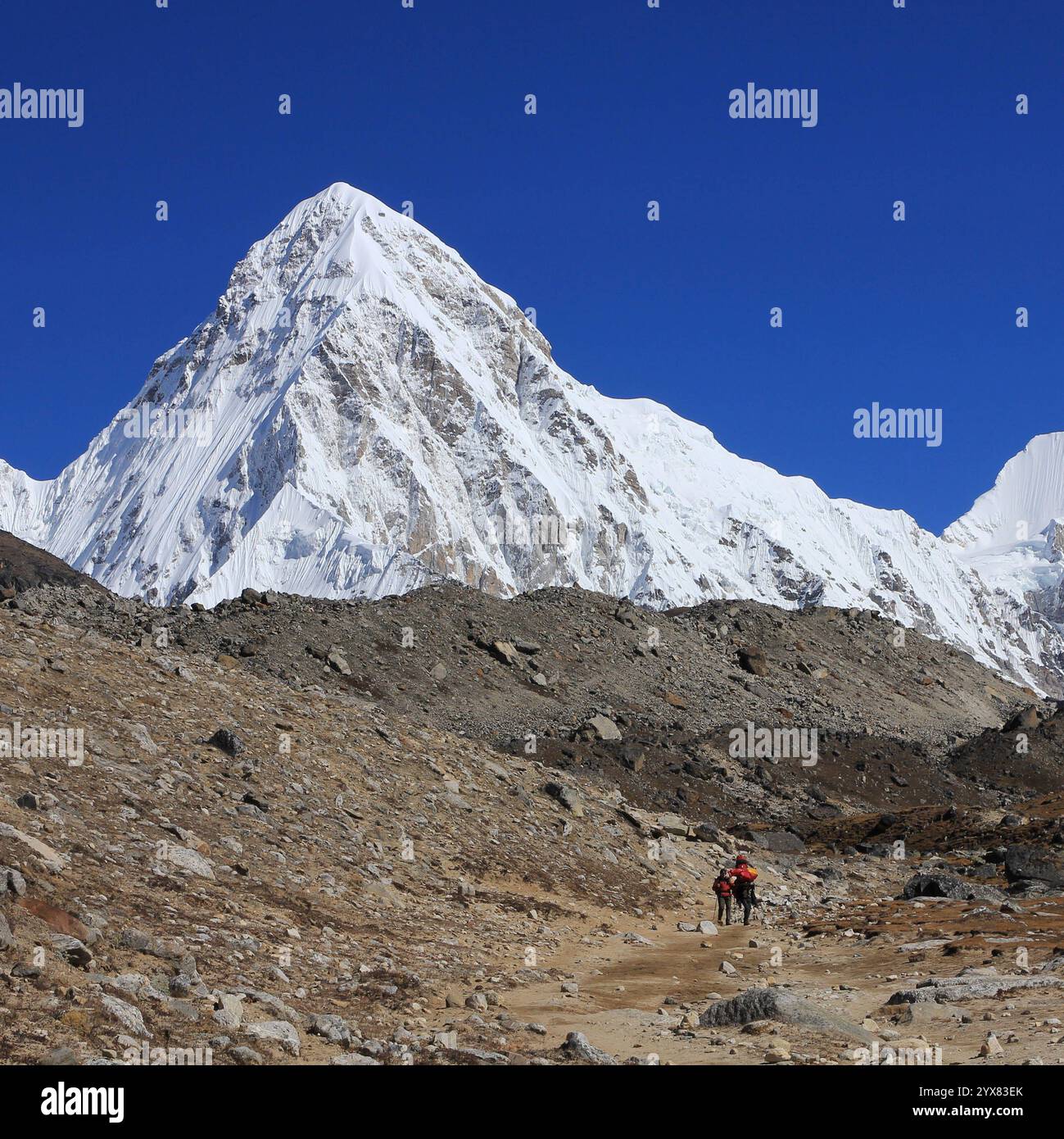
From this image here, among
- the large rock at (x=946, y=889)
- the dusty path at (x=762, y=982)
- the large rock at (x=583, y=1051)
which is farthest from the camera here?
the large rock at (x=946, y=889)

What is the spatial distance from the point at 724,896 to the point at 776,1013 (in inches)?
441

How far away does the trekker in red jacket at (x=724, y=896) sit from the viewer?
23000 mm

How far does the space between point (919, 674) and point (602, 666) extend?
26.5m

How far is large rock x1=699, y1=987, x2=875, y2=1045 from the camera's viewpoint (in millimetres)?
11688

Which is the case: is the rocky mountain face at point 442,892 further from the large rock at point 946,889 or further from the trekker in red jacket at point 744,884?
the trekker in red jacket at point 744,884

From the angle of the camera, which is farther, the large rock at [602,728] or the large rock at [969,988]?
the large rock at [602,728]

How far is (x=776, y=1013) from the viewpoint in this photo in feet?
39.4

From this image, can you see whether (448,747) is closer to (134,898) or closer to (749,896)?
(749,896)

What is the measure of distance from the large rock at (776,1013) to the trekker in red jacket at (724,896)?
34.9ft

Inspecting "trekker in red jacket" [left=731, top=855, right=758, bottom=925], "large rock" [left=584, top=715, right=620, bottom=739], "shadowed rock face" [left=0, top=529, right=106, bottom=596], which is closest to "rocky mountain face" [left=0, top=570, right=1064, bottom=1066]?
"large rock" [left=584, top=715, right=620, bottom=739]

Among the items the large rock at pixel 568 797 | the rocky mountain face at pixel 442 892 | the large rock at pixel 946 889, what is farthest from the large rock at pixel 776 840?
the large rock at pixel 946 889

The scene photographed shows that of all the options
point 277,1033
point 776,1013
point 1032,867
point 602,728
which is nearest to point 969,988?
point 776,1013

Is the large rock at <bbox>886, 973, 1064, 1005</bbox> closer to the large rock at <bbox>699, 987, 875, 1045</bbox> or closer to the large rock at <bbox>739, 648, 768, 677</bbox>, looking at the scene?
→ the large rock at <bbox>699, 987, 875, 1045</bbox>
